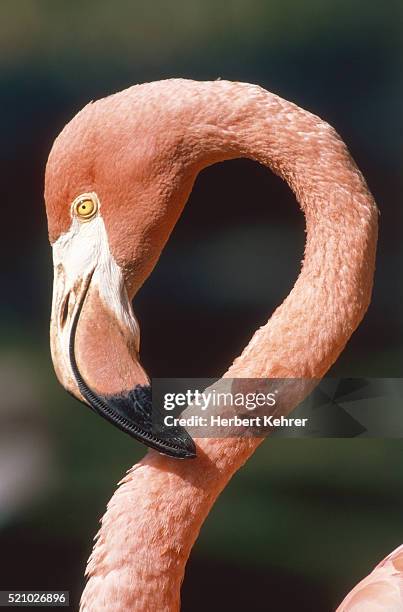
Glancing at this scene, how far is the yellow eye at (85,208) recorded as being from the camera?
1485 millimetres

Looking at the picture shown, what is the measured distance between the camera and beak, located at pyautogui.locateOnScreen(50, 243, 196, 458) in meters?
1.44

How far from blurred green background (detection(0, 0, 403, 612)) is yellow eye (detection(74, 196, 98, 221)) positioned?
18.4 inches

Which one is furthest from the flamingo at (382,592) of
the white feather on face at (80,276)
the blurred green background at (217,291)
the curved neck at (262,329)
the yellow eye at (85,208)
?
the yellow eye at (85,208)

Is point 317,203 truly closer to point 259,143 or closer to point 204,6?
point 259,143

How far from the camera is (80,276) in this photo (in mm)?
1481

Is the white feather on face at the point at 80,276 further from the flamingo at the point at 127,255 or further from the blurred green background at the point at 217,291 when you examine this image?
the blurred green background at the point at 217,291

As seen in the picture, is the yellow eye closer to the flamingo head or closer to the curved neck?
the flamingo head

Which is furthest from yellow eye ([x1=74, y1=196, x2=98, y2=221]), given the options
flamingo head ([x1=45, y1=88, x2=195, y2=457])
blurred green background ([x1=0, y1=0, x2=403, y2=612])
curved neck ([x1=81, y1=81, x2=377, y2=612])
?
blurred green background ([x1=0, y1=0, x2=403, y2=612])

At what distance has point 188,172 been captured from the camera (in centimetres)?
153

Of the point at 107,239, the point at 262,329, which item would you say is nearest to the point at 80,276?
the point at 107,239

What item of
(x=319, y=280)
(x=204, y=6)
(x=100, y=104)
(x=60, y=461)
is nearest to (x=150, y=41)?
(x=204, y=6)

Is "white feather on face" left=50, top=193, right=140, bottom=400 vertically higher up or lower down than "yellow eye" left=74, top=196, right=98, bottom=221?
lower down

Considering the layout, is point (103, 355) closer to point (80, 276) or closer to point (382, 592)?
point (80, 276)

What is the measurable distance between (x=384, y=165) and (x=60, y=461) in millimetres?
1012
